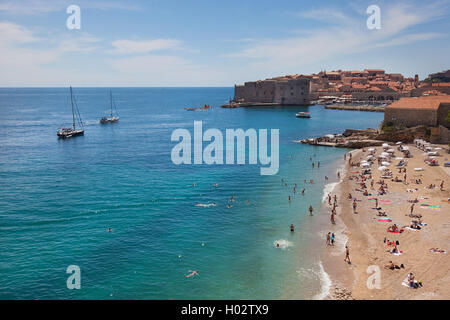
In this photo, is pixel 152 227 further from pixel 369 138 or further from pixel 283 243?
pixel 369 138

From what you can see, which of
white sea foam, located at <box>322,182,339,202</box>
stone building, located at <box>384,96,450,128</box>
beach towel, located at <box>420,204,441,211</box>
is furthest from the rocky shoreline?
beach towel, located at <box>420,204,441,211</box>

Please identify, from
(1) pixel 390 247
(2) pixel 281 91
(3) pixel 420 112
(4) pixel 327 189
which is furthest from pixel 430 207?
(2) pixel 281 91

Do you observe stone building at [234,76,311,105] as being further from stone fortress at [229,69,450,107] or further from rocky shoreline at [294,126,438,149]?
rocky shoreline at [294,126,438,149]

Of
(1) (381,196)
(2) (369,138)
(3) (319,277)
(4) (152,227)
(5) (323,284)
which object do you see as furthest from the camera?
(2) (369,138)

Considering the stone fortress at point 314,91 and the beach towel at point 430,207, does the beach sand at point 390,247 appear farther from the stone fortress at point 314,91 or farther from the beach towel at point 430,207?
the stone fortress at point 314,91

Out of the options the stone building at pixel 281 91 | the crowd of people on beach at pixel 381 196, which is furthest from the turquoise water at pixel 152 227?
the stone building at pixel 281 91
